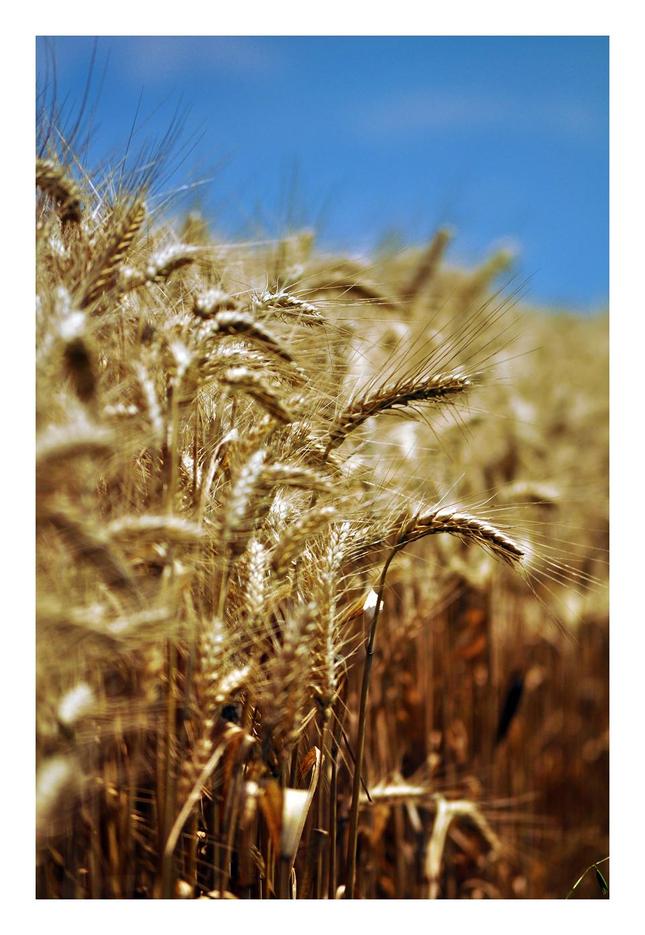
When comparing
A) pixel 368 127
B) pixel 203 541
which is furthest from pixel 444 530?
pixel 368 127

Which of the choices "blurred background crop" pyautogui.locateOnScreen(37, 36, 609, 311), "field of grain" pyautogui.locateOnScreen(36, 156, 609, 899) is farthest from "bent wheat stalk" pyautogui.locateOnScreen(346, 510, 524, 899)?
"blurred background crop" pyautogui.locateOnScreen(37, 36, 609, 311)

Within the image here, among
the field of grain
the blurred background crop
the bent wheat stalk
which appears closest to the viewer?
the field of grain

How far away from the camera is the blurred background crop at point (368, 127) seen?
1415 millimetres

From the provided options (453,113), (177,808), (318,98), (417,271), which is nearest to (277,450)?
(177,808)

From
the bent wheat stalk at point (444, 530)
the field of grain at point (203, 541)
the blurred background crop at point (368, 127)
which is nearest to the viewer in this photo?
the field of grain at point (203, 541)

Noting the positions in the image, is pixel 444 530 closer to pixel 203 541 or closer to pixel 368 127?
pixel 203 541

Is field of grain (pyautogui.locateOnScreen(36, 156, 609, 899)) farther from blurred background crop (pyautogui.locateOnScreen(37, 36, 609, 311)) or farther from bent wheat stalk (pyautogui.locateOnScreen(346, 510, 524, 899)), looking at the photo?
blurred background crop (pyautogui.locateOnScreen(37, 36, 609, 311))

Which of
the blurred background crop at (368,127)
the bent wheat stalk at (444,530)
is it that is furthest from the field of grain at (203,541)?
the blurred background crop at (368,127)

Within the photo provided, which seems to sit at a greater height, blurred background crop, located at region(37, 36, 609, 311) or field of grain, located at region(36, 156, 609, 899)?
blurred background crop, located at region(37, 36, 609, 311)

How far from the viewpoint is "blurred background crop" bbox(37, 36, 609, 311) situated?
55.7 inches

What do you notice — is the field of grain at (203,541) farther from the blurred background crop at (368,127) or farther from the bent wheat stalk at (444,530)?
the blurred background crop at (368,127)

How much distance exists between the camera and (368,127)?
6.52 feet

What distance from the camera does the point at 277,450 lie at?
1156 millimetres
